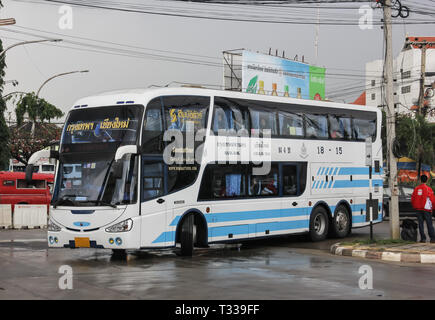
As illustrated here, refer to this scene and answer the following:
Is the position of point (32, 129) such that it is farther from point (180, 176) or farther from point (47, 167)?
point (180, 176)

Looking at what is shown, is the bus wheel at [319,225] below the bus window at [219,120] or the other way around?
below

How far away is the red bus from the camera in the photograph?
2928 cm

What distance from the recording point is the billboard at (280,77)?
2055 inches

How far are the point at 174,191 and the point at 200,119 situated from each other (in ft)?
6.57

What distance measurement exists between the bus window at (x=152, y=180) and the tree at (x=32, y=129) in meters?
22.8

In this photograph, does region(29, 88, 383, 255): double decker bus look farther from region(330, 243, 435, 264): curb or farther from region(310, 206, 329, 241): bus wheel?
region(330, 243, 435, 264): curb

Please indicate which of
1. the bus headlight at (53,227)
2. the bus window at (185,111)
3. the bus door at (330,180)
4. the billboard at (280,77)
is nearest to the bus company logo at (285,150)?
the bus door at (330,180)

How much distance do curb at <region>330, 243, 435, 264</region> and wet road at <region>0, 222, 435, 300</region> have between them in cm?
43

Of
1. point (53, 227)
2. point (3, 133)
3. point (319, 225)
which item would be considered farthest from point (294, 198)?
point (3, 133)

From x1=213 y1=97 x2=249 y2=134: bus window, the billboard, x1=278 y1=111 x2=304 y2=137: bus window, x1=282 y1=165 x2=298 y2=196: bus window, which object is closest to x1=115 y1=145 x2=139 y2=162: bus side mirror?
x1=213 y1=97 x2=249 y2=134: bus window

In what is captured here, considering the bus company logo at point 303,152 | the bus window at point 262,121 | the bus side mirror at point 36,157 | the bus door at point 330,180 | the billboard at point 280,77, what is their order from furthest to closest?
the billboard at point 280,77 < the bus door at point 330,180 < the bus company logo at point 303,152 < the bus window at point 262,121 < the bus side mirror at point 36,157

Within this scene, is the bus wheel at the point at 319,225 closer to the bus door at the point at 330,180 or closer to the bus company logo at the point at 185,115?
the bus door at the point at 330,180

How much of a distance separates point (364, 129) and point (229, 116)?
21.0 feet
